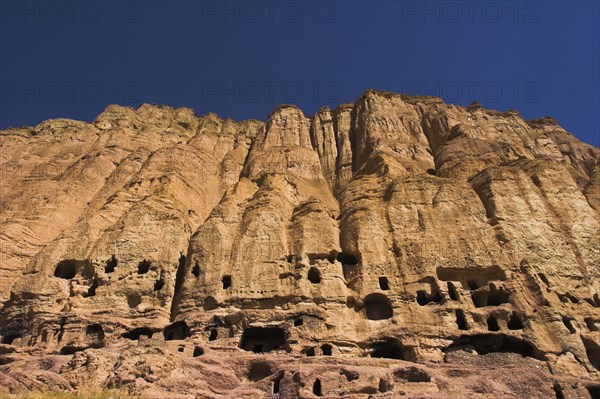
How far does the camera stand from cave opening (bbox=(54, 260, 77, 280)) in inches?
1189

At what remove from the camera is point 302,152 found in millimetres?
50469

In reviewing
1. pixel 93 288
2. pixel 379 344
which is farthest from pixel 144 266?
pixel 379 344

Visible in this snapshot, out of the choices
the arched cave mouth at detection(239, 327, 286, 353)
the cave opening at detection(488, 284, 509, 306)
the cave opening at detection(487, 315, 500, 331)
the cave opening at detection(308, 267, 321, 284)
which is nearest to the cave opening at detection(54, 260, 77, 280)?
the arched cave mouth at detection(239, 327, 286, 353)

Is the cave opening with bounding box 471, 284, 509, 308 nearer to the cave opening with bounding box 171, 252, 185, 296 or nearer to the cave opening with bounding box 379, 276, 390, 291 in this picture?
the cave opening with bounding box 379, 276, 390, 291

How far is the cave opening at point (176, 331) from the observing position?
26500 mm

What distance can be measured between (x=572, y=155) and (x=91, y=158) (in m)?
48.0

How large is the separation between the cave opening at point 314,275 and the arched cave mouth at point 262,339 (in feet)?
12.9

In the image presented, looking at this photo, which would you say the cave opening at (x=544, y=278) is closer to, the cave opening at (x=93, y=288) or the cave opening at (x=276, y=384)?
the cave opening at (x=276, y=384)

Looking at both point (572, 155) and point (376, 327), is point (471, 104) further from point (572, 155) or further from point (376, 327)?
point (376, 327)

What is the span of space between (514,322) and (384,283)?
7.09 m

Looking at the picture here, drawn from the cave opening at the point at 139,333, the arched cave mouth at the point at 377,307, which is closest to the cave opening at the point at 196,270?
the cave opening at the point at 139,333

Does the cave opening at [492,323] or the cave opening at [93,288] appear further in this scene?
the cave opening at [93,288]

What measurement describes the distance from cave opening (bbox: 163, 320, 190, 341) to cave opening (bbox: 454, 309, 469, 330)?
14.5m

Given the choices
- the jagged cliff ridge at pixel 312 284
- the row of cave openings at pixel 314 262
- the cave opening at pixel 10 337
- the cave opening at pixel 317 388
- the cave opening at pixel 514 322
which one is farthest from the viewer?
the row of cave openings at pixel 314 262
